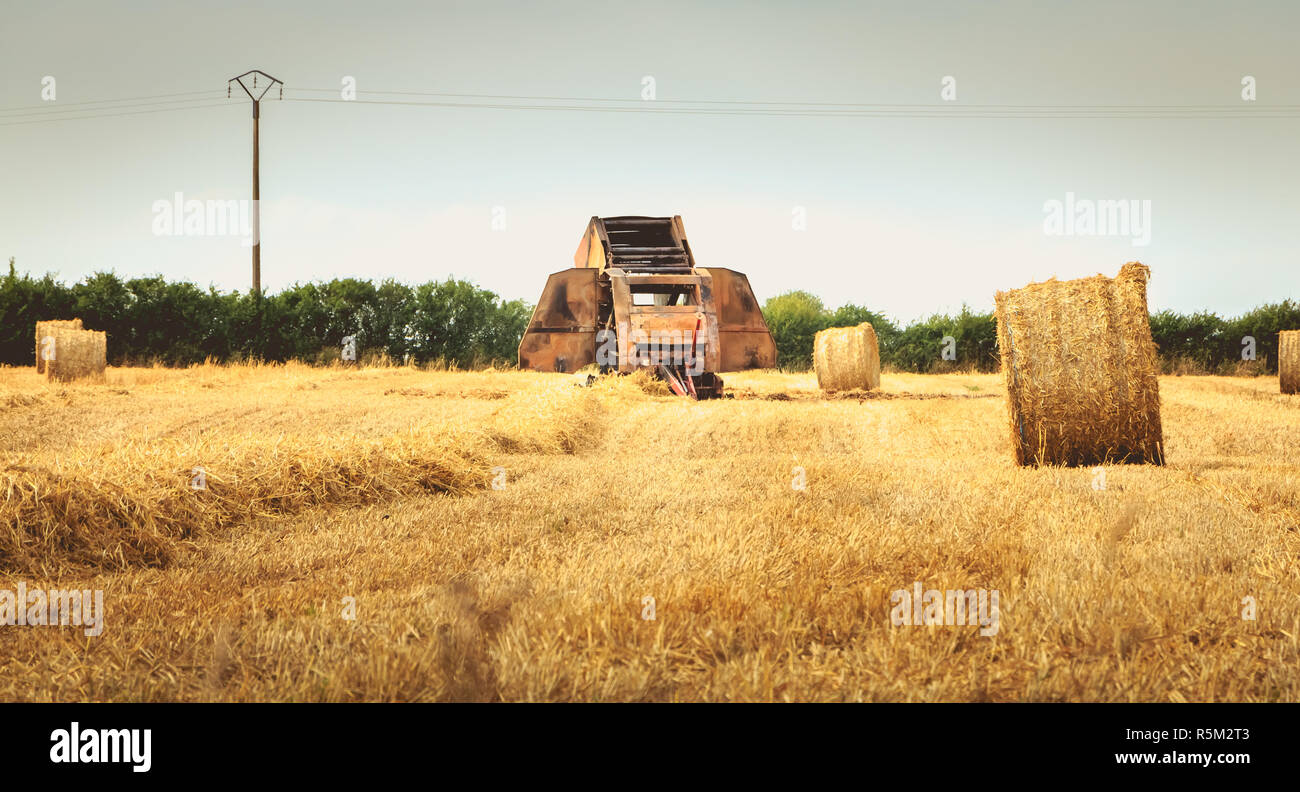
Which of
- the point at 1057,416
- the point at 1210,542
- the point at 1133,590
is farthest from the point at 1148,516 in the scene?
the point at 1057,416

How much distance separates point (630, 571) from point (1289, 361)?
732 inches

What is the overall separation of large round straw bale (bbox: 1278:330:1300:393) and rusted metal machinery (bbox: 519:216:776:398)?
33.3 feet

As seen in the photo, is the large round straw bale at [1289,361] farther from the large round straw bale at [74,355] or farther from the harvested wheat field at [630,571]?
the large round straw bale at [74,355]

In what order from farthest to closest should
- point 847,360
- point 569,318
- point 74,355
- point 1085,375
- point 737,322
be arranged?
1. point 737,322
2. point 569,318
3. point 74,355
4. point 847,360
5. point 1085,375

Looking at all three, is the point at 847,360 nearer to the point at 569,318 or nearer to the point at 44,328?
the point at 569,318

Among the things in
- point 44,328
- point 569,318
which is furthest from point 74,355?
point 569,318

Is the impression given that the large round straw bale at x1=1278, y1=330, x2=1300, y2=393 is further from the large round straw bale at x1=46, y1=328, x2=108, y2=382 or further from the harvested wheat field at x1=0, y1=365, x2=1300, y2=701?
the large round straw bale at x1=46, y1=328, x2=108, y2=382

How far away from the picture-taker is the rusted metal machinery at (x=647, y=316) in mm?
14586

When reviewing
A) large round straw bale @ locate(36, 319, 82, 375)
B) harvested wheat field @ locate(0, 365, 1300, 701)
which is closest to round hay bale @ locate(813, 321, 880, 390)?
harvested wheat field @ locate(0, 365, 1300, 701)

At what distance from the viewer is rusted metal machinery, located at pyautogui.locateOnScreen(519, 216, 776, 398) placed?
14.6 m

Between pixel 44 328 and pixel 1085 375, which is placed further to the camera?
pixel 44 328

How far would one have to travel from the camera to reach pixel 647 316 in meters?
14.6

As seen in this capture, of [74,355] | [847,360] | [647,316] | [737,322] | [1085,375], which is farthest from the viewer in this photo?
[737,322]

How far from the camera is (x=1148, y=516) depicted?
503 centimetres
